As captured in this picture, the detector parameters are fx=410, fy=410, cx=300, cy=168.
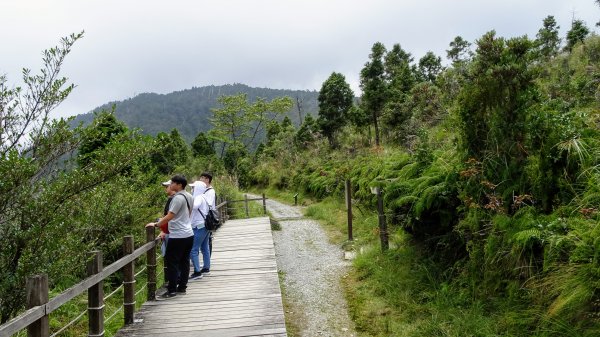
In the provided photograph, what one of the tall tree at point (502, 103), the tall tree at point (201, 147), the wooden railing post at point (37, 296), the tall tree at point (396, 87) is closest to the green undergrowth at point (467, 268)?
the tall tree at point (502, 103)

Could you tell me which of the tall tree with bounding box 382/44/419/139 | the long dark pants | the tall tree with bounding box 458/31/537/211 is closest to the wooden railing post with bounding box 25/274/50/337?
the long dark pants

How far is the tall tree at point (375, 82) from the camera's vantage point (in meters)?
19.9

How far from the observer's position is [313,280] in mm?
7875

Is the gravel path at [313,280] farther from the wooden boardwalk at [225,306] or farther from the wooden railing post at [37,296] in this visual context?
the wooden railing post at [37,296]

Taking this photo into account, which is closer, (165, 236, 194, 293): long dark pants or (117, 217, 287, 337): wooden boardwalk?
(117, 217, 287, 337): wooden boardwalk

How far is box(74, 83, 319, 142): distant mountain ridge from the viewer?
4641 inches

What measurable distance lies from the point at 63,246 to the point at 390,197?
4.96 meters

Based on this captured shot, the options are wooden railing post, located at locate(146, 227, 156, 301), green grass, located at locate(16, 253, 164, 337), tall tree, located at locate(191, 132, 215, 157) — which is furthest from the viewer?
tall tree, located at locate(191, 132, 215, 157)

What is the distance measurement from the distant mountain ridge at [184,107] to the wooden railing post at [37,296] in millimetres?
104215

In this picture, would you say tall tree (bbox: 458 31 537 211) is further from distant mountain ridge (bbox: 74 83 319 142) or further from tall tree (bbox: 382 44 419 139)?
distant mountain ridge (bbox: 74 83 319 142)

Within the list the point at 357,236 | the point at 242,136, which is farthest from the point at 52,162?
the point at 242,136

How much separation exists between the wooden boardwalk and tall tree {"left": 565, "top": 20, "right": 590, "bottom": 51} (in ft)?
74.9

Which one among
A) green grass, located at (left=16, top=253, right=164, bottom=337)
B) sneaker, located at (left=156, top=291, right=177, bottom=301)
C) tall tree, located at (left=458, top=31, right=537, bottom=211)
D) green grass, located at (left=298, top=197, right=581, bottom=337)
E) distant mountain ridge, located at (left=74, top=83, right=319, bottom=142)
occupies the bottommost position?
green grass, located at (left=16, top=253, right=164, bottom=337)

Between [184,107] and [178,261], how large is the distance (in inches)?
5622
